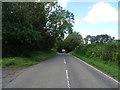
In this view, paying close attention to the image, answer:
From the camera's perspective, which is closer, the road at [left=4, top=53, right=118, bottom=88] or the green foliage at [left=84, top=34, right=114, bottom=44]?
the road at [left=4, top=53, right=118, bottom=88]

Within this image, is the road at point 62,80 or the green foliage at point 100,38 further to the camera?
the green foliage at point 100,38

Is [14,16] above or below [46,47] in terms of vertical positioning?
above

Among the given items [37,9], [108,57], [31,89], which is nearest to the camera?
[31,89]

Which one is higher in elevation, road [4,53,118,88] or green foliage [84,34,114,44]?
green foliage [84,34,114,44]

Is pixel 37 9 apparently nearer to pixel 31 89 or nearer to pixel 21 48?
pixel 21 48

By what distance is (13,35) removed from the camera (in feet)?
92.3

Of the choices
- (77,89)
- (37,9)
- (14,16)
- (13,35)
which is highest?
(37,9)

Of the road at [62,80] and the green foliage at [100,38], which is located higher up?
the green foliage at [100,38]

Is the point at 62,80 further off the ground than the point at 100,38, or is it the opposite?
the point at 100,38

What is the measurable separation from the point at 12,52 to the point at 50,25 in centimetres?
2126

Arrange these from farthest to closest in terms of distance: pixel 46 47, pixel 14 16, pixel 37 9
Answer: pixel 46 47 → pixel 37 9 → pixel 14 16

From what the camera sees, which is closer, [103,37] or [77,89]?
[77,89]

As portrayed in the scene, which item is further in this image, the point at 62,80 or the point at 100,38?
the point at 100,38

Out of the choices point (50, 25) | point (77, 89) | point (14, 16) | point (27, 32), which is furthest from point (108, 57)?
point (50, 25)
